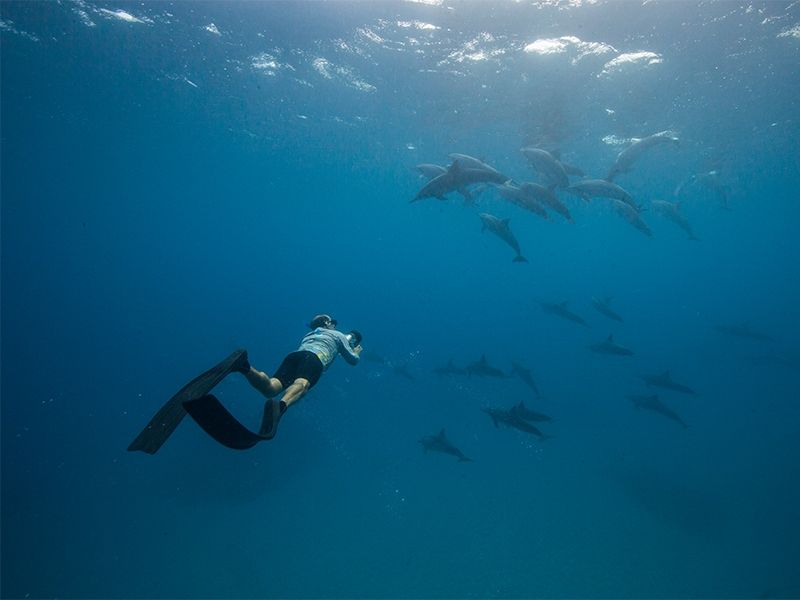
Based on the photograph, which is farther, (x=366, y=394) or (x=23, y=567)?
(x=366, y=394)

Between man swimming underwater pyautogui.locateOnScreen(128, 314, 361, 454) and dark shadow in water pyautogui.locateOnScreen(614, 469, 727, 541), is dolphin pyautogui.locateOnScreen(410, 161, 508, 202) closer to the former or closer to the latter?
man swimming underwater pyautogui.locateOnScreen(128, 314, 361, 454)

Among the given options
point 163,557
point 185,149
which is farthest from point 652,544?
point 185,149

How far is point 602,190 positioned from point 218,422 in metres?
11.7

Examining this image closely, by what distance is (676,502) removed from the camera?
1677cm

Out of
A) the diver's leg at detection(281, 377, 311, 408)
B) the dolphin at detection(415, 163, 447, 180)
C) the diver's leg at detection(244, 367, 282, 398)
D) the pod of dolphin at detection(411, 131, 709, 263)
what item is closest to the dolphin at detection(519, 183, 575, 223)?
the pod of dolphin at detection(411, 131, 709, 263)

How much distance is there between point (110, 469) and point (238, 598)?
11.1 metres

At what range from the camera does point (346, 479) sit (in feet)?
59.7

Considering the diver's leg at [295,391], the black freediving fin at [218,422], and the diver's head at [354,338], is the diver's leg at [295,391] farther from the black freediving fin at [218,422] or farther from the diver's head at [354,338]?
the diver's head at [354,338]

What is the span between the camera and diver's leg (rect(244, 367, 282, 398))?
5.14 m

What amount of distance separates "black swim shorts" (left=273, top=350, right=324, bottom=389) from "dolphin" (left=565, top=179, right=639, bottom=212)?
949cm

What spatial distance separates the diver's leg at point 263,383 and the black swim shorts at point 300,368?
318 mm

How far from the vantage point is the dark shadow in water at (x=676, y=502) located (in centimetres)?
1588

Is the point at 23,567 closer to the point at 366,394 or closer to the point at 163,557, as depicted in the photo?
the point at 163,557

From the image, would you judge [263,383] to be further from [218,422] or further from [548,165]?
[548,165]
